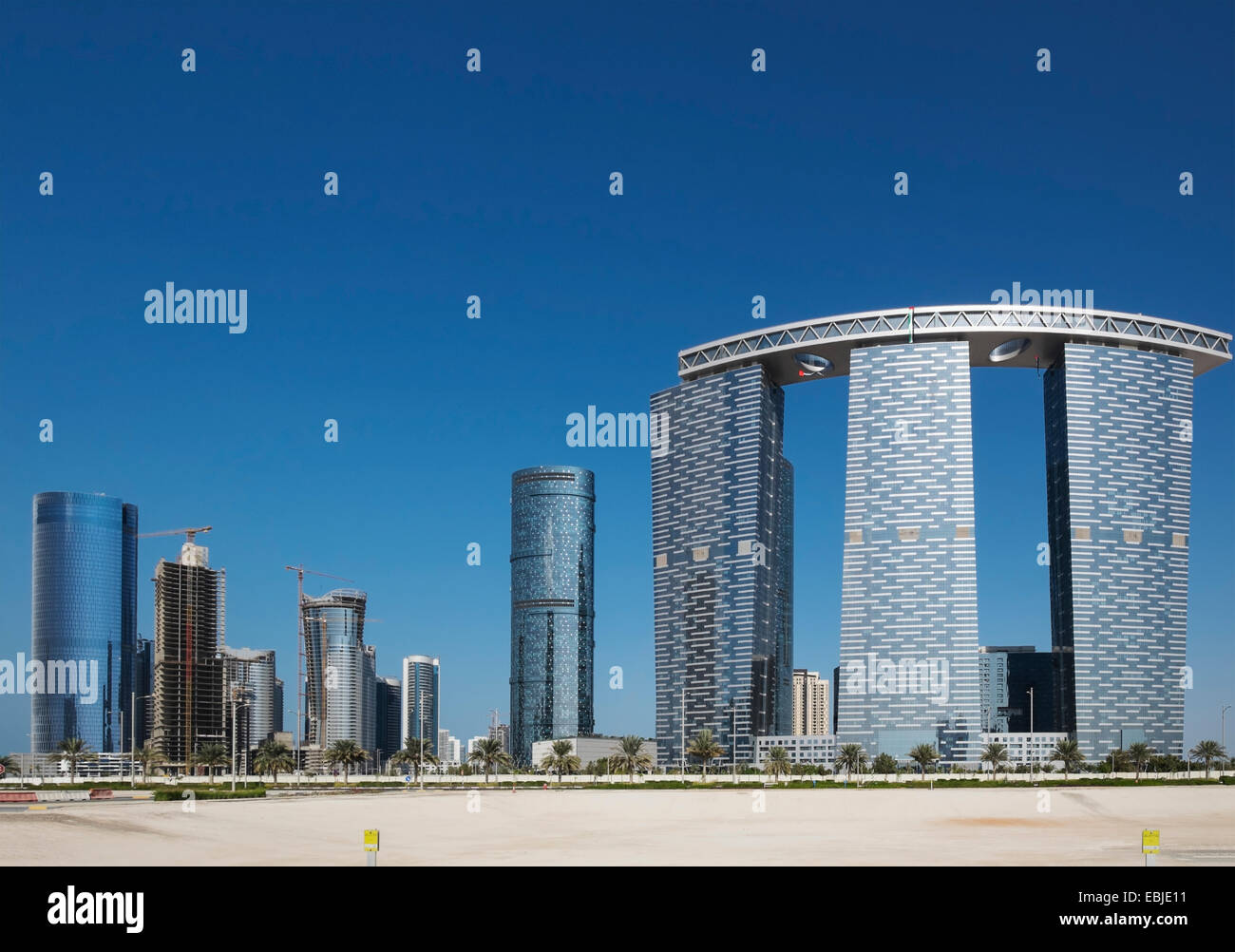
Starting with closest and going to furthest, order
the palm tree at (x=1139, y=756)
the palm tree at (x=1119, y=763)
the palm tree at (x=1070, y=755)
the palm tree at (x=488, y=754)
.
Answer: the palm tree at (x=488, y=754)
the palm tree at (x=1139, y=756)
the palm tree at (x=1070, y=755)
the palm tree at (x=1119, y=763)

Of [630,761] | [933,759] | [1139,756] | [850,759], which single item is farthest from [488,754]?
[1139,756]

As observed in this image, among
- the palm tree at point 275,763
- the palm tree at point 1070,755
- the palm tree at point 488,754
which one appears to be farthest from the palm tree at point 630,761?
the palm tree at point 1070,755

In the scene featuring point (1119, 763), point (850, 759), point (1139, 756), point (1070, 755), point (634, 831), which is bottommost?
point (1119, 763)

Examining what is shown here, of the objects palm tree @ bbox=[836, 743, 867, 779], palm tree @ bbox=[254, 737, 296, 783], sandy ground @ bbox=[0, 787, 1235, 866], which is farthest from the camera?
palm tree @ bbox=[836, 743, 867, 779]

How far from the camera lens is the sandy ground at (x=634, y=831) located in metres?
52.6

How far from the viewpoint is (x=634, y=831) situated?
226 ft

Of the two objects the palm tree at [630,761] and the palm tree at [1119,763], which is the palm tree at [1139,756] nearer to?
the palm tree at [1119,763]

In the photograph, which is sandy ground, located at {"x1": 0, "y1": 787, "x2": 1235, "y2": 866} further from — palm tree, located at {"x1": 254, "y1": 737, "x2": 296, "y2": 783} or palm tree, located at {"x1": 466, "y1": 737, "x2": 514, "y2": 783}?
palm tree, located at {"x1": 466, "y1": 737, "x2": 514, "y2": 783}

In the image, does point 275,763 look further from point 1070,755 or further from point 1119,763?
point 1119,763

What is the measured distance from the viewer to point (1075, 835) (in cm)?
6444

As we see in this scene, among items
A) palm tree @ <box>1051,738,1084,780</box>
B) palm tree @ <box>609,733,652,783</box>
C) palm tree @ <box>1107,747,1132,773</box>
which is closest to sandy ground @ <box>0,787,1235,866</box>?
palm tree @ <box>609,733,652,783</box>

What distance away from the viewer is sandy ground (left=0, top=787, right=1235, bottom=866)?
5259cm

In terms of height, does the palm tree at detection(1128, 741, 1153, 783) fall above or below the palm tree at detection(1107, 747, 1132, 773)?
above
